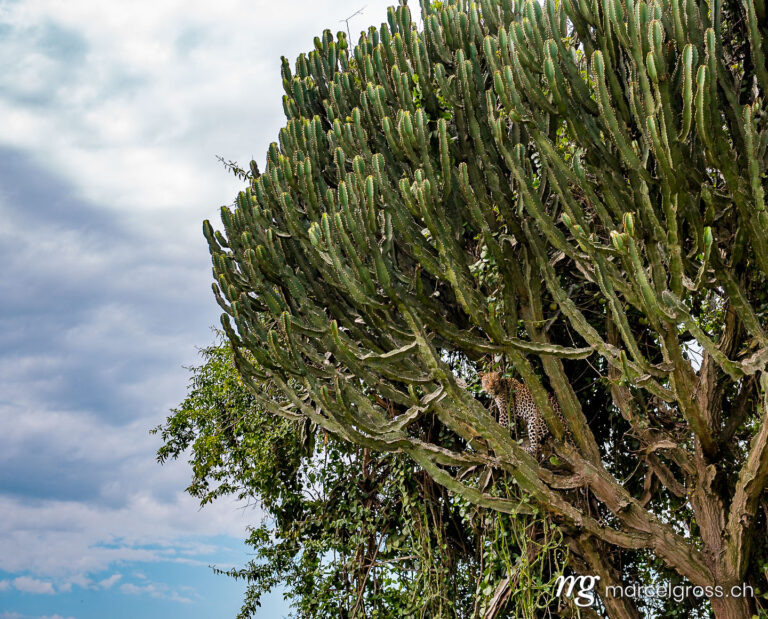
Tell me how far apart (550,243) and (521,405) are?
51.8 inches

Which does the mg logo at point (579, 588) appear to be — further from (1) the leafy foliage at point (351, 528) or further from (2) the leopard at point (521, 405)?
(2) the leopard at point (521, 405)

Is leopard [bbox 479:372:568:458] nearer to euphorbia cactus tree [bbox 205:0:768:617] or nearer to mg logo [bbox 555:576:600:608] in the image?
euphorbia cactus tree [bbox 205:0:768:617]

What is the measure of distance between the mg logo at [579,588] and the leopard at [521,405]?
1072mm

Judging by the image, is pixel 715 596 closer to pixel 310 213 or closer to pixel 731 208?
pixel 731 208

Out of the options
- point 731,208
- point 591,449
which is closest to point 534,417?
point 591,449

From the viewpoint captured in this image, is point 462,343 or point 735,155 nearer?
point 735,155

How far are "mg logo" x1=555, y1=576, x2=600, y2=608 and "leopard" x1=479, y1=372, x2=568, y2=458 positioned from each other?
1072 mm

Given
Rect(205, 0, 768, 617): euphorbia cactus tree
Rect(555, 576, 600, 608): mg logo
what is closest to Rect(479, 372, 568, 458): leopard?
Rect(205, 0, 768, 617): euphorbia cactus tree

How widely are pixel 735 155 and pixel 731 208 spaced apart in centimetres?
37

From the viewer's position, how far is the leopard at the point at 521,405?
5.51 metres

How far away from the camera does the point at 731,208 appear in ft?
15.2

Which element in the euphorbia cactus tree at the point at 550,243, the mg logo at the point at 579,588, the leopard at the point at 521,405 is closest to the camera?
the euphorbia cactus tree at the point at 550,243

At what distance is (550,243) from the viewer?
5172 millimetres

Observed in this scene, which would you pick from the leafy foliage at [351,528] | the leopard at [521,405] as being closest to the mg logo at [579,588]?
the leafy foliage at [351,528]
